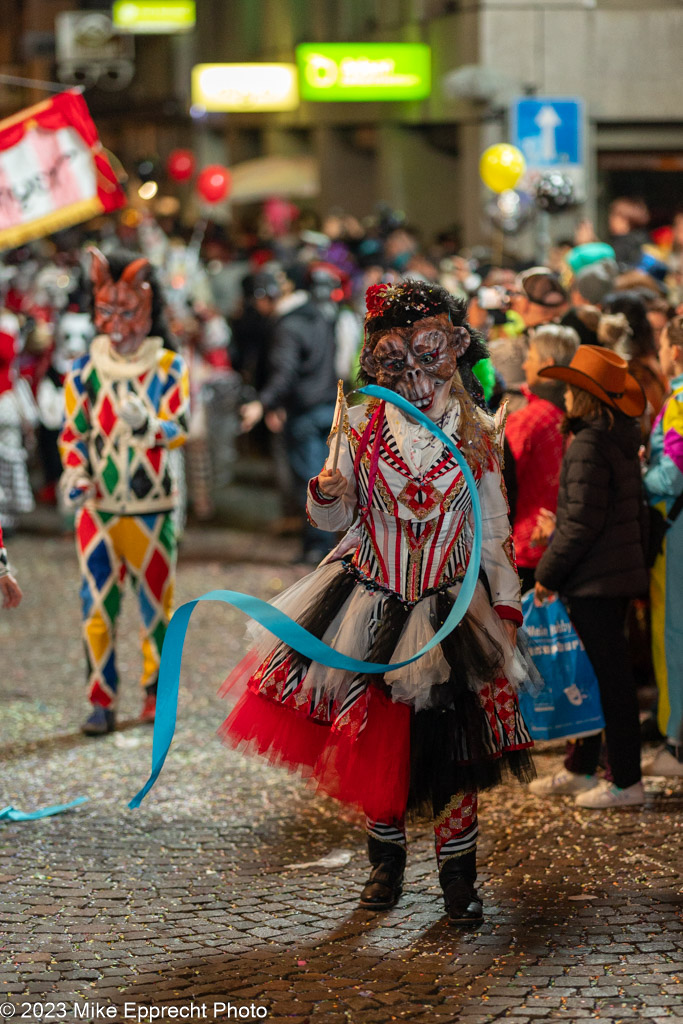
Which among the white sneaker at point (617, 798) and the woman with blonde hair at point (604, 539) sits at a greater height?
the woman with blonde hair at point (604, 539)

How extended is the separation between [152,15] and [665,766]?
73.4 ft

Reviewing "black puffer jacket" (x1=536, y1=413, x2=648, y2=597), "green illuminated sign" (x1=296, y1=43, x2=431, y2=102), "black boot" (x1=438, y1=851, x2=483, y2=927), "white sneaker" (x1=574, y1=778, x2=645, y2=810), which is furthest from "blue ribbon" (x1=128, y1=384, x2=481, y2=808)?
"green illuminated sign" (x1=296, y1=43, x2=431, y2=102)

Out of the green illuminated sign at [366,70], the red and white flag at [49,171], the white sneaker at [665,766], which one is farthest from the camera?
the green illuminated sign at [366,70]

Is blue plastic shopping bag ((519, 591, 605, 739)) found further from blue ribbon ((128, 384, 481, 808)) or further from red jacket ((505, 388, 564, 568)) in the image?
blue ribbon ((128, 384, 481, 808))

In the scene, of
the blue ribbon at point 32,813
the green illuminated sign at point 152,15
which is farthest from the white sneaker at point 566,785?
the green illuminated sign at point 152,15

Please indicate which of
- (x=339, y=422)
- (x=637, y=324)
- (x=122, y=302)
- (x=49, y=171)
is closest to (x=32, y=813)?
(x=339, y=422)

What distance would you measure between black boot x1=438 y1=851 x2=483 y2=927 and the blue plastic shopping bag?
45.5 inches

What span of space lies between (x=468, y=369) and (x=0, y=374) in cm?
592

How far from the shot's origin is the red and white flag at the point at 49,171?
856 centimetres

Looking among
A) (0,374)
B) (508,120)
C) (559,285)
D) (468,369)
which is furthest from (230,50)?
(468,369)

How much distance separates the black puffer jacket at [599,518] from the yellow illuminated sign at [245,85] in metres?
20.5

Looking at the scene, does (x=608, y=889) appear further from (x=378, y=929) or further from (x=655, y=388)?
(x=655, y=388)

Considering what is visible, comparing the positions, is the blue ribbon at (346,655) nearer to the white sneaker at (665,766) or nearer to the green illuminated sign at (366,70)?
the white sneaker at (665,766)

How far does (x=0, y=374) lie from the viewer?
10.1 metres
